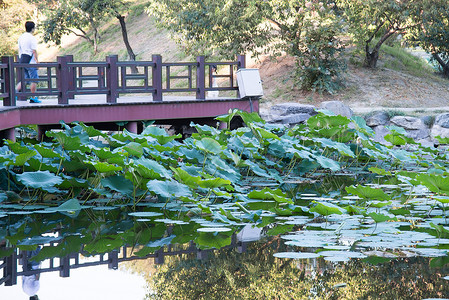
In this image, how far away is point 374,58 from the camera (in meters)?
20.7

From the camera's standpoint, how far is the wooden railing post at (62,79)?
1045cm

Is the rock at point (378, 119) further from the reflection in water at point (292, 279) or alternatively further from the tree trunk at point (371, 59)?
the reflection in water at point (292, 279)

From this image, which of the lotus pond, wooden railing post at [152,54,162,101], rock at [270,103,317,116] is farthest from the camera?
rock at [270,103,317,116]

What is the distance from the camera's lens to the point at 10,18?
31.1 m

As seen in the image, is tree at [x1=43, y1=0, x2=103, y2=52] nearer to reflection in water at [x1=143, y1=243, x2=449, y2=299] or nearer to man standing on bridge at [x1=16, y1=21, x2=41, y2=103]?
man standing on bridge at [x1=16, y1=21, x2=41, y2=103]

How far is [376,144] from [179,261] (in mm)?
5728

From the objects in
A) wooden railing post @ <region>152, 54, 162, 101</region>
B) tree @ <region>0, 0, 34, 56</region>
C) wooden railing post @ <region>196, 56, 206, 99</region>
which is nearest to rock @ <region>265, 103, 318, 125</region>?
wooden railing post @ <region>196, 56, 206, 99</region>

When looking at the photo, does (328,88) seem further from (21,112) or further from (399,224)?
(399,224)

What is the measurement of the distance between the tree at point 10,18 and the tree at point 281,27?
13849mm

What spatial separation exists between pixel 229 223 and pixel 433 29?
50.1 ft

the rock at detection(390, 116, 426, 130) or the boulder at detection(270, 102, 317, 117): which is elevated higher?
the boulder at detection(270, 102, 317, 117)

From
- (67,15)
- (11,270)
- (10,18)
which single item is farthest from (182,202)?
(10,18)

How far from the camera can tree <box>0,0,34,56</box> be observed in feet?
102

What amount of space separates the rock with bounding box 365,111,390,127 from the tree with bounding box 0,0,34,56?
2086 centimetres
